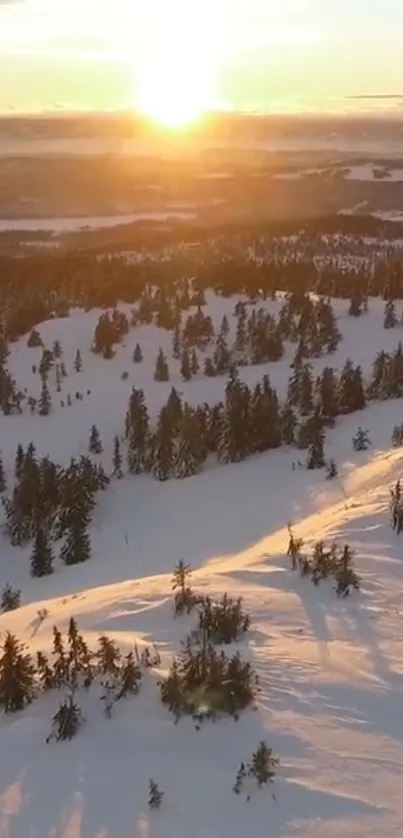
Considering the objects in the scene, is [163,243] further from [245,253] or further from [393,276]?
[393,276]

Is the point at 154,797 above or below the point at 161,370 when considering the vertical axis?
below

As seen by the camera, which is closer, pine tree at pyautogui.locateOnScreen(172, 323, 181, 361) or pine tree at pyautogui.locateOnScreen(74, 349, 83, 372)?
pine tree at pyautogui.locateOnScreen(74, 349, 83, 372)

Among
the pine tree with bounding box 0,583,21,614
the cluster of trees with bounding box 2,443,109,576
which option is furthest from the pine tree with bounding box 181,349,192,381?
the pine tree with bounding box 0,583,21,614

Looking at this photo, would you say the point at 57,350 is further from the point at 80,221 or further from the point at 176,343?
the point at 80,221

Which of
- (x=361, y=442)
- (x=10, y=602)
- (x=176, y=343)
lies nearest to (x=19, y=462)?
(x=361, y=442)

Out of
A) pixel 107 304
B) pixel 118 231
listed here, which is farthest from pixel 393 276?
pixel 118 231

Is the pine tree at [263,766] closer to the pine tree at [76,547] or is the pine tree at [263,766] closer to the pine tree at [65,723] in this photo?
the pine tree at [65,723]

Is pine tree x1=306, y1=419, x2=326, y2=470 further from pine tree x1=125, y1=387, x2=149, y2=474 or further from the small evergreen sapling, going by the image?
the small evergreen sapling
